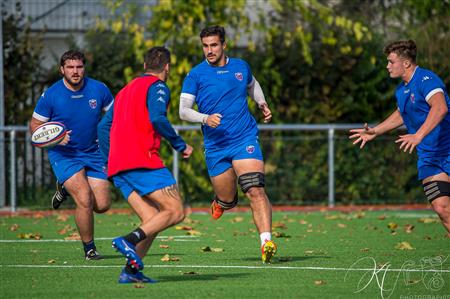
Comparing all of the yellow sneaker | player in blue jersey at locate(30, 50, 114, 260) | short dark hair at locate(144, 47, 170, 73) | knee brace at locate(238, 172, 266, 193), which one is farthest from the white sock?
short dark hair at locate(144, 47, 170, 73)

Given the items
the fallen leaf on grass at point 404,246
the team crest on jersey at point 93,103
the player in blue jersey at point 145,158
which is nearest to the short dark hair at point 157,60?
the player in blue jersey at point 145,158

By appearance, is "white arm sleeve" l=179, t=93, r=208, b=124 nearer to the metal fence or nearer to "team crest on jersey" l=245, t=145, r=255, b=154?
"team crest on jersey" l=245, t=145, r=255, b=154

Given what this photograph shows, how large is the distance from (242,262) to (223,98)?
1.81 meters

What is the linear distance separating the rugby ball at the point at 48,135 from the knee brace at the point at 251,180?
6.73ft

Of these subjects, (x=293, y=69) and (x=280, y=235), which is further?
(x=293, y=69)

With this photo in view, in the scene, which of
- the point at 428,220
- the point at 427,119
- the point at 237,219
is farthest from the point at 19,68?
the point at 427,119

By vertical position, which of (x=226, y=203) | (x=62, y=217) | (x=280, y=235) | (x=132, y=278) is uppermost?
(x=226, y=203)

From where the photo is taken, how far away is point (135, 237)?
945cm

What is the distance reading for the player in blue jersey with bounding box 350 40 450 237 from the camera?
36.0 feet

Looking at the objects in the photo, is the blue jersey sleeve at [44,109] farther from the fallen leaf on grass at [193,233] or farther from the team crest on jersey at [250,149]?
the fallen leaf on grass at [193,233]

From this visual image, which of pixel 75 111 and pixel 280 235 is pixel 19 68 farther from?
pixel 75 111

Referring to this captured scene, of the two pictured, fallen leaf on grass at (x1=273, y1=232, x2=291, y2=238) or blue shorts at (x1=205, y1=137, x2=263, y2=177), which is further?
fallen leaf on grass at (x1=273, y1=232, x2=291, y2=238)

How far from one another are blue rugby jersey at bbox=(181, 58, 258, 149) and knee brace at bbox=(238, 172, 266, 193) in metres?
0.46

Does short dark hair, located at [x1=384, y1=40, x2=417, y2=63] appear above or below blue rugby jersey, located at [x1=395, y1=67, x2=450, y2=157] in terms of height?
above
